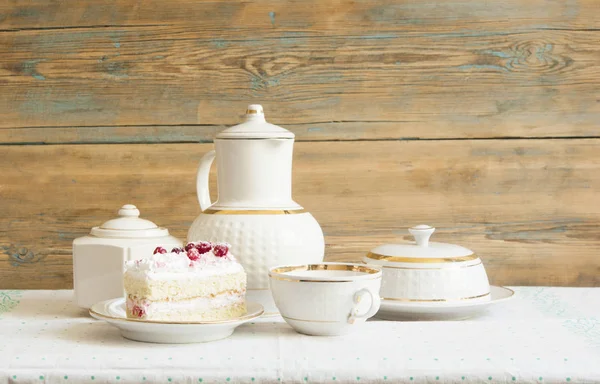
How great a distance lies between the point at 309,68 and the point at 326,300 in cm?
63

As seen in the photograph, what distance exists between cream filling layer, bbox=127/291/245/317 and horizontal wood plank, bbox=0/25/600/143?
0.53 meters

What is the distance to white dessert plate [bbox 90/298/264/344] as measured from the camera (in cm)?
79

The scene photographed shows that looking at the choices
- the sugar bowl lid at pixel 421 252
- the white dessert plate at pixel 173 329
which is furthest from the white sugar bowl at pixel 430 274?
the white dessert plate at pixel 173 329

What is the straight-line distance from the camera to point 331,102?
1336mm

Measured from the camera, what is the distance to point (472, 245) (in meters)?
1.36

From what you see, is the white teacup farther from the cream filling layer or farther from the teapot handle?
the teapot handle

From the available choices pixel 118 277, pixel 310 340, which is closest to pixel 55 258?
pixel 118 277

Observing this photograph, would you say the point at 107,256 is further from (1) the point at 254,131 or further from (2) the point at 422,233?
(2) the point at 422,233

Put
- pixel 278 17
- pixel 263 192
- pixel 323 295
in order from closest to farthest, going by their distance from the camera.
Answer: pixel 323 295
pixel 263 192
pixel 278 17

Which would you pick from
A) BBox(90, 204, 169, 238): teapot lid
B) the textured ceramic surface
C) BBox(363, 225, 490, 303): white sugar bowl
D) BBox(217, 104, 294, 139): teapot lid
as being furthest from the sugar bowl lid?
BBox(90, 204, 169, 238): teapot lid

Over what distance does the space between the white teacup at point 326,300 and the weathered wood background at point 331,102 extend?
0.52m

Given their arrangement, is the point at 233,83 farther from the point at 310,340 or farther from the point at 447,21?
A: the point at 310,340

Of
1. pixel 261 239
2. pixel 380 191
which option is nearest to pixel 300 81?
pixel 380 191

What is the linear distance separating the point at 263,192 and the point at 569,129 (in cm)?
65
